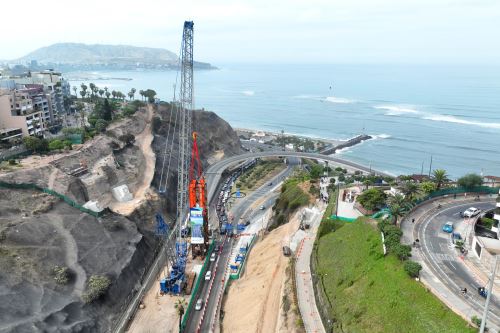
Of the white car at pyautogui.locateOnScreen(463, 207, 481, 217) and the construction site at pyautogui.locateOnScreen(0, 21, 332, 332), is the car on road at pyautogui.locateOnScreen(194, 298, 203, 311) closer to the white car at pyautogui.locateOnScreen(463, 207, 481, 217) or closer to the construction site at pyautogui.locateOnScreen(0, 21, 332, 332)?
the construction site at pyautogui.locateOnScreen(0, 21, 332, 332)

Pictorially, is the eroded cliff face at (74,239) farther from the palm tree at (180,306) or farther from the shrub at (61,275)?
the palm tree at (180,306)

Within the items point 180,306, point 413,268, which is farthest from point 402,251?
point 180,306

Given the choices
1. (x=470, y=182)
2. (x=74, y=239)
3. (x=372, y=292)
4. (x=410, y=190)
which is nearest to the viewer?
(x=372, y=292)


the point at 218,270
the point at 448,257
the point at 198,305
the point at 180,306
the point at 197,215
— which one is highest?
the point at 448,257

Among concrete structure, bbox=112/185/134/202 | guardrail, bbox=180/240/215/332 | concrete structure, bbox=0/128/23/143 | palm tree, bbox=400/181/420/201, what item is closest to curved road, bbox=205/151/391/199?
concrete structure, bbox=112/185/134/202

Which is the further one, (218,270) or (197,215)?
(197,215)

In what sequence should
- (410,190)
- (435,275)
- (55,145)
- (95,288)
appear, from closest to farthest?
1. (435,275)
2. (95,288)
3. (410,190)
4. (55,145)

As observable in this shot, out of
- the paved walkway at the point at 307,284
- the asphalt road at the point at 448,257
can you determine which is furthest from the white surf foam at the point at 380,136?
the paved walkway at the point at 307,284

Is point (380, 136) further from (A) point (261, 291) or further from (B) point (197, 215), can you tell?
(A) point (261, 291)
